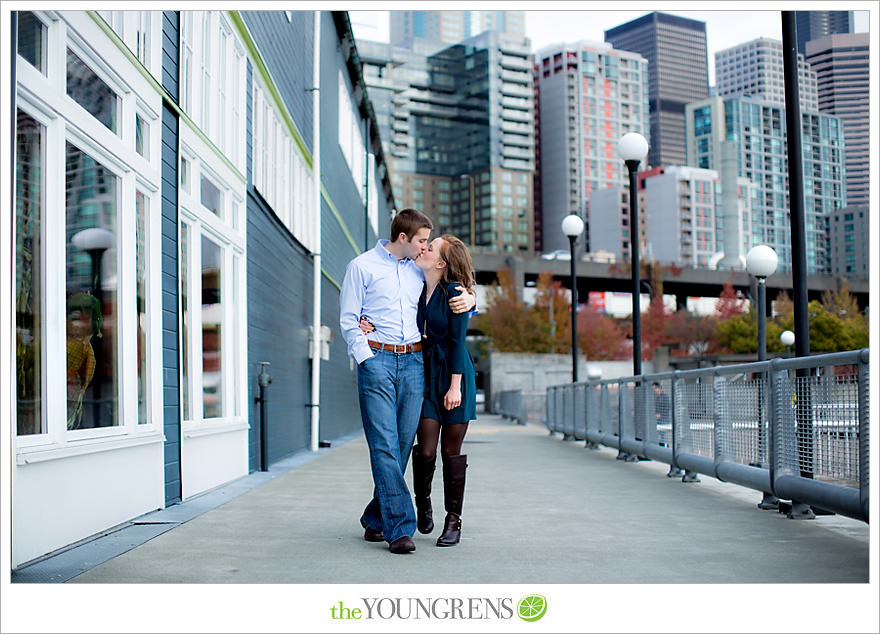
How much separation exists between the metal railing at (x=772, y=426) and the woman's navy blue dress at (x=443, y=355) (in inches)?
76.4

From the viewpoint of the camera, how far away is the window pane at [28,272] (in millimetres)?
4680

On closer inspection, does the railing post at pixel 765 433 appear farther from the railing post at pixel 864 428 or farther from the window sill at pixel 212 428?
the window sill at pixel 212 428

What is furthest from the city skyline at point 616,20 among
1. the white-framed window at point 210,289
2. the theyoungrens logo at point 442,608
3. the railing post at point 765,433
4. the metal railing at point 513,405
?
the metal railing at point 513,405

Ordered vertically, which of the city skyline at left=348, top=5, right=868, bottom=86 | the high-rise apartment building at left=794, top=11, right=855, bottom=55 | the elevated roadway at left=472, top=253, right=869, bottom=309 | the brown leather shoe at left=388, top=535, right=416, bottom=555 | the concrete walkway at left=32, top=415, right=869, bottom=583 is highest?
the elevated roadway at left=472, top=253, right=869, bottom=309

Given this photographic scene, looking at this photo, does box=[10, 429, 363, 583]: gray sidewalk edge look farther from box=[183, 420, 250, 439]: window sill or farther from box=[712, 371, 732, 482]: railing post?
box=[712, 371, 732, 482]: railing post

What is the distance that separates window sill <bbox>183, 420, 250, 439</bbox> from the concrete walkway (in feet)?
1.96

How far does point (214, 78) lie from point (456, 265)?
190 inches

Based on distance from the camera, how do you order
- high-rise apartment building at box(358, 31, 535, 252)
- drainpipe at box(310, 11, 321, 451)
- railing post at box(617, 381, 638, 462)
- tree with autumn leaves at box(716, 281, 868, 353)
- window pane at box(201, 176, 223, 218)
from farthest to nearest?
high-rise apartment building at box(358, 31, 535, 252) < tree with autumn leaves at box(716, 281, 868, 353) < drainpipe at box(310, 11, 321, 451) < railing post at box(617, 381, 638, 462) < window pane at box(201, 176, 223, 218)

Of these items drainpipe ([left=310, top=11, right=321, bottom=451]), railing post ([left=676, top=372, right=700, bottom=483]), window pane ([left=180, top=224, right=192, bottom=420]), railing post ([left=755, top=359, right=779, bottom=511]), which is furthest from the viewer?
drainpipe ([left=310, top=11, right=321, bottom=451])

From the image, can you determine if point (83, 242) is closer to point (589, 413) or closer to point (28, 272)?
point (28, 272)

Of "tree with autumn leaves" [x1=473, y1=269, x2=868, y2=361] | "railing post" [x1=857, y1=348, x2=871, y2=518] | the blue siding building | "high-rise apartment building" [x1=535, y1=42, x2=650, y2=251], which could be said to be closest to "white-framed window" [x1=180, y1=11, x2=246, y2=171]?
the blue siding building

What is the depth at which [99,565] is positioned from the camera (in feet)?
14.8

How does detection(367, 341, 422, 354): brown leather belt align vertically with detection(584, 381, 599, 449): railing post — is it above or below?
above

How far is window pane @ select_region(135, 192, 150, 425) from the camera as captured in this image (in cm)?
653
